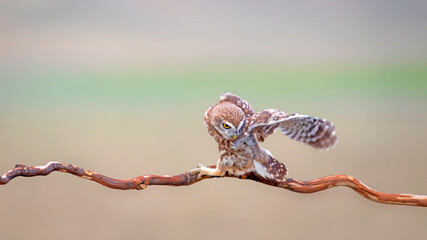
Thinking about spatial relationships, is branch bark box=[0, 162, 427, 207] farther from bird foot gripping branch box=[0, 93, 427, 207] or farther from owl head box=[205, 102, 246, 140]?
owl head box=[205, 102, 246, 140]

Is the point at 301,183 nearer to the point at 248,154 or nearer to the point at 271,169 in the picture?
the point at 271,169

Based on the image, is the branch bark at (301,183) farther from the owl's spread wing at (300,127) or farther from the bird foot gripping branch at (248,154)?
the owl's spread wing at (300,127)

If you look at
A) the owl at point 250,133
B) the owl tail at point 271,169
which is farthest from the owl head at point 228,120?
the owl tail at point 271,169

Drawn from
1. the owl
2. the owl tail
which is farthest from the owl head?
the owl tail

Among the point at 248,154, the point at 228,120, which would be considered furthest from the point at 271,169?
the point at 228,120

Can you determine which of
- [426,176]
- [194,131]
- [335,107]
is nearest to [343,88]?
[335,107]

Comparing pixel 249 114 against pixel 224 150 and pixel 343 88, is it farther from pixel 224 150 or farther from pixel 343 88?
pixel 343 88

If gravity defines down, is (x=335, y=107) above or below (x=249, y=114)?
above
